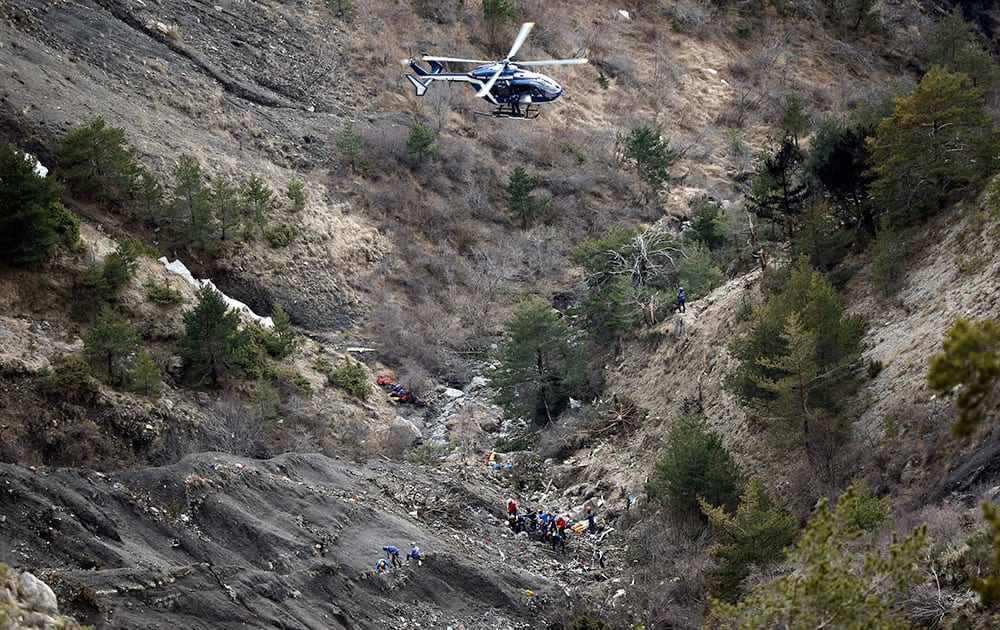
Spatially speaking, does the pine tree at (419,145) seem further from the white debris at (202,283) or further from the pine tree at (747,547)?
the pine tree at (747,547)

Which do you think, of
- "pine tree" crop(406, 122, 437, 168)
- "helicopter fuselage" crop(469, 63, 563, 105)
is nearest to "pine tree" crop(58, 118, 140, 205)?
"helicopter fuselage" crop(469, 63, 563, 105)

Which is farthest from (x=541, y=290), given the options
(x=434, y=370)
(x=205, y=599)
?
(x=205, y=599)

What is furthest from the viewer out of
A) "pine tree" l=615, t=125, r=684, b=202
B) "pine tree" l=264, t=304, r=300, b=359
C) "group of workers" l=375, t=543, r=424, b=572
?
"pine tree" l=615, t=125, r=684, b=202

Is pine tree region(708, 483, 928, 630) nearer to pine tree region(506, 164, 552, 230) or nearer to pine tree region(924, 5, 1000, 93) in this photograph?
pine tree region(924, 5, 1000, 93)

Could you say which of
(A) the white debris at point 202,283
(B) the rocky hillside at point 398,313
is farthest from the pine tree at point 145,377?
(A) the white debris at point 202,283

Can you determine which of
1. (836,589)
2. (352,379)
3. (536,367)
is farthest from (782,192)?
(836,589)

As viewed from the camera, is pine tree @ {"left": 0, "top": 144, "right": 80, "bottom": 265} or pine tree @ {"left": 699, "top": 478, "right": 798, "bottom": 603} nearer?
pine tree @ {"left": 699, "top": 478, "right": 798, "bottom": 603}
